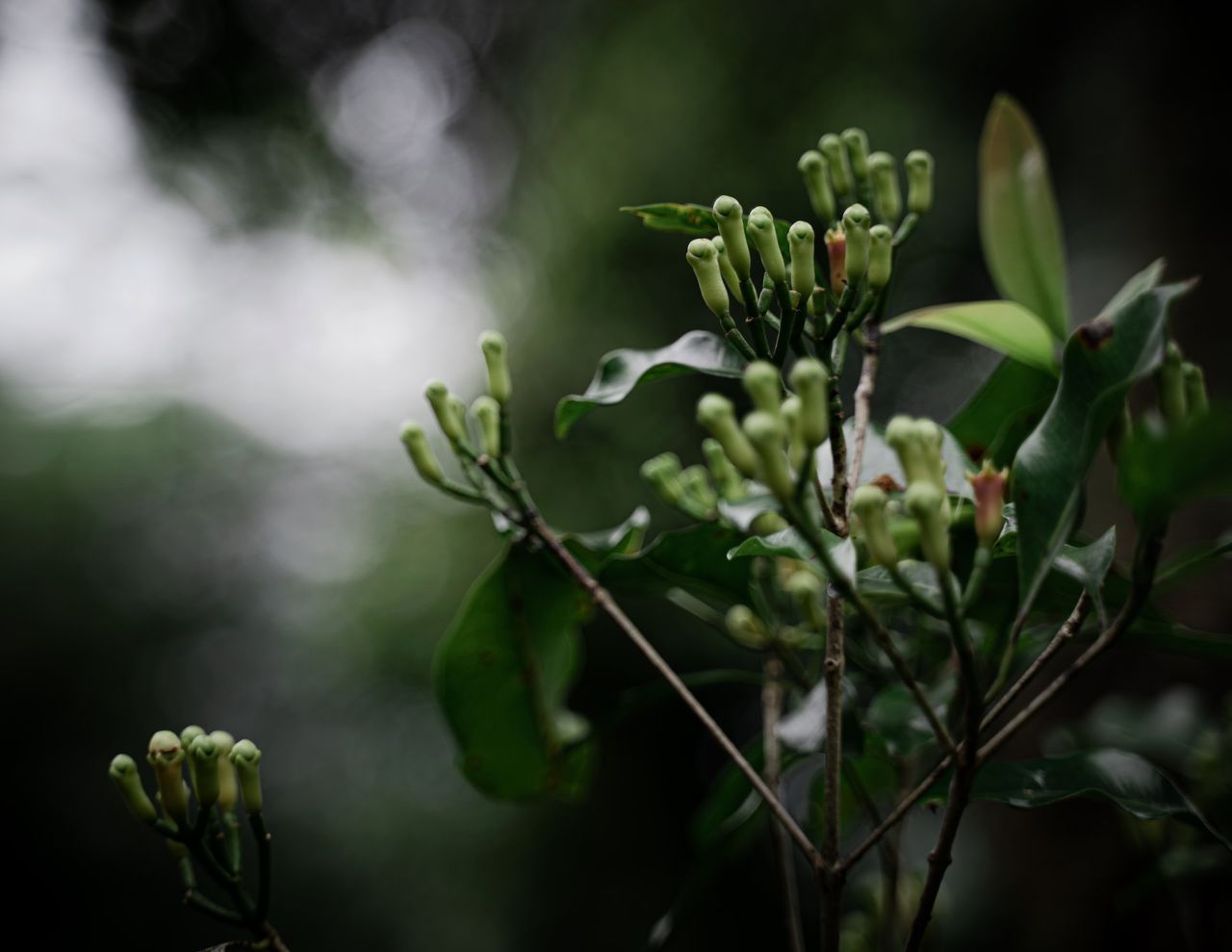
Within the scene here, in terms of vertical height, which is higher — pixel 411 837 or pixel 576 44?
pixel 576 44

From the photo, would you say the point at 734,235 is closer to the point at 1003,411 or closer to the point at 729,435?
the point at 729,435

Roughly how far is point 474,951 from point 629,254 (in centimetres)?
182

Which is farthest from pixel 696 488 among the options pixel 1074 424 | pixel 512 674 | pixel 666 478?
pixel 1074 424

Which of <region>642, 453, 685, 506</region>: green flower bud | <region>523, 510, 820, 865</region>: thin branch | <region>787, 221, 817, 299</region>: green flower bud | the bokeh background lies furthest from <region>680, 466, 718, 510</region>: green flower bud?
the bokeh background

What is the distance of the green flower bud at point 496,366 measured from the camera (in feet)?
1.27

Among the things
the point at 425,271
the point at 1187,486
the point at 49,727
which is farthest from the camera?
the point at 425,271

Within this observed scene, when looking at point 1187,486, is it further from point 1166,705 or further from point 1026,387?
point 1166,705

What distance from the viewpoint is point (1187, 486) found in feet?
0.67

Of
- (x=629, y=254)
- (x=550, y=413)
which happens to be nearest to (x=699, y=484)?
(x=629, y=254)

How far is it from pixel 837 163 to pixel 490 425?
0.21 m

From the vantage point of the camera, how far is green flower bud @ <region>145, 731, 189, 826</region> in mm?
295

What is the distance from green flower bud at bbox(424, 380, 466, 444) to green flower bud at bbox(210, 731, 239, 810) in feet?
0.50

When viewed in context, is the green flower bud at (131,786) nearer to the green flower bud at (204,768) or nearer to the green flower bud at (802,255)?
the green flower bud at (204,768)

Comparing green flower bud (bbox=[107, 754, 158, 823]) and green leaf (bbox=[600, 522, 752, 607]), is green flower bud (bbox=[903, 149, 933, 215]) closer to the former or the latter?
green leaf (bbox=[600, 522, 752, 607])
